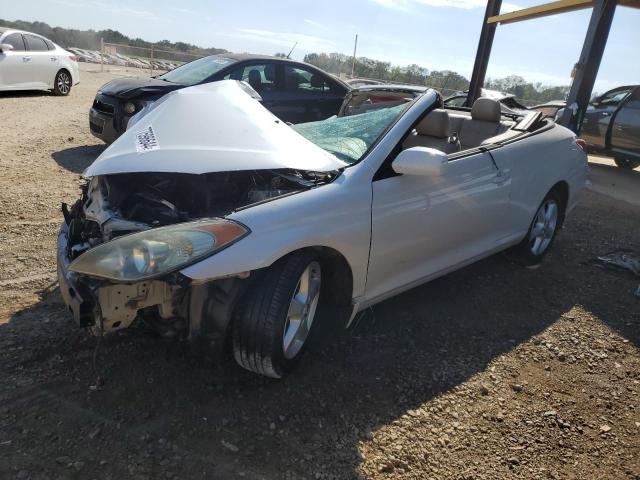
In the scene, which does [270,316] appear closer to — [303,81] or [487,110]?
[487,110]

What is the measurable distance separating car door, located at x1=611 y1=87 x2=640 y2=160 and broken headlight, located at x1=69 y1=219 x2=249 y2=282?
1035 cm

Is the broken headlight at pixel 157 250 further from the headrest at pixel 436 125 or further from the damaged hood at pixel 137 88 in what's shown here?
the damaged hood at pixel 137 88

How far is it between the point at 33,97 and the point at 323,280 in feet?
40.0

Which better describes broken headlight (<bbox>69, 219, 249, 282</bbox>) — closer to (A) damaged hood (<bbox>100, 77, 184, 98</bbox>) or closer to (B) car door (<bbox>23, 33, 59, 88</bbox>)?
(A) damaged hood (<bbox>100, 77, 184, 98</bbox>)

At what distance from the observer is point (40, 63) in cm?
1212

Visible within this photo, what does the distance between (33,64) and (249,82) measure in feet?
24.1

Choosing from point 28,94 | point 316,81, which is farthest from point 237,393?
point 28,94

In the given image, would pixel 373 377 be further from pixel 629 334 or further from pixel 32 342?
pixel 629 334

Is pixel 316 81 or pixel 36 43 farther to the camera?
pixel 36 43

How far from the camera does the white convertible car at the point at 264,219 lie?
7.29 ft

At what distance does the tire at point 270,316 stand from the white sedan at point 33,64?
11.7 meters

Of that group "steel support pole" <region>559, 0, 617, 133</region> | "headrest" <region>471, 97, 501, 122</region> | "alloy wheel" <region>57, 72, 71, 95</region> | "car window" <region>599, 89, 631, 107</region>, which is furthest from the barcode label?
"alloy wheel" <region>57, 72, 71, 95</region>

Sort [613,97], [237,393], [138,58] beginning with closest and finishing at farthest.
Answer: [237,393] → [613,97] → [138,58]

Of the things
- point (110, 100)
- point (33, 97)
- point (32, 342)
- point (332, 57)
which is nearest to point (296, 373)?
point (32, 342)
